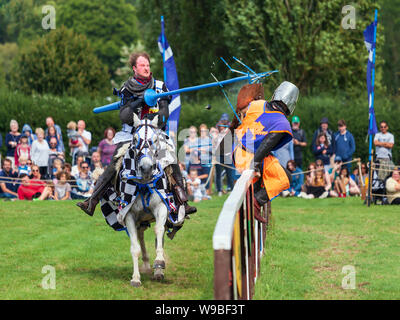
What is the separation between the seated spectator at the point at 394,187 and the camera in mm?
17747

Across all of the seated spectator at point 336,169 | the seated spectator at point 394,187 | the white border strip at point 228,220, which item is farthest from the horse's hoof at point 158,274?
the seated spectator at point 336,169

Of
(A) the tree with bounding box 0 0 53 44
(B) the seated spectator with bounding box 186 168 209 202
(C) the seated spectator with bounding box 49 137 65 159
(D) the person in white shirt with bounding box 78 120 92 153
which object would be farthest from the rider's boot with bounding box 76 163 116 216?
(A) the tree with bounding box 0 0 53 44

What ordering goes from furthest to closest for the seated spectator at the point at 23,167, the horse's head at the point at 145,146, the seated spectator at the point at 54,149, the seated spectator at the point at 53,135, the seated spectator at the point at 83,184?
the seated spectator at the point at 53,135 < the seated spectator at the point at 54,149 < the seated spectator at the point at 23,167 < the seated spectator at the point at 83,184 < the horse's head at the point at 145,146

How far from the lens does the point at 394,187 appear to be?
1775 cm

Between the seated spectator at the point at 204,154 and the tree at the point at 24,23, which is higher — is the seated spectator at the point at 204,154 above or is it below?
below

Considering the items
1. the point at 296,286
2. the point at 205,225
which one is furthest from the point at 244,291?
the point at 205,225

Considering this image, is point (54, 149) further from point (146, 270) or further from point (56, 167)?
point (146, 270)

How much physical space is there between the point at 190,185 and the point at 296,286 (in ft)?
34.6

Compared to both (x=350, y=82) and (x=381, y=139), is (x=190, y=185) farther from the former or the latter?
(x=350, y=82)

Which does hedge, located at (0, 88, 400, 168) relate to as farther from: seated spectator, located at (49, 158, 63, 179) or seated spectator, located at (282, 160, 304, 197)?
seated spectator, located at (49, 158, 63, 179)

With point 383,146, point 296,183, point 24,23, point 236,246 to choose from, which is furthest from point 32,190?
point 24,23

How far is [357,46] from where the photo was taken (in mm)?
33125

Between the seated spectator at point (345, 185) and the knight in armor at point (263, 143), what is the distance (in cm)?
1134

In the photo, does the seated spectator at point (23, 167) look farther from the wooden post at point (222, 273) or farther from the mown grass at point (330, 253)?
the wooden post at point (222, 273)
